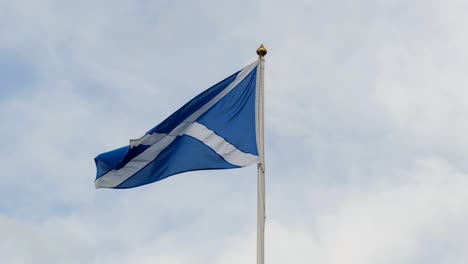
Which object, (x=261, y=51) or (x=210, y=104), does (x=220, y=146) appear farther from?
(x=261, y=51)

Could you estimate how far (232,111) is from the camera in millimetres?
18062

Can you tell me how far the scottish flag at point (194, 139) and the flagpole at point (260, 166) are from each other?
0.51 feet

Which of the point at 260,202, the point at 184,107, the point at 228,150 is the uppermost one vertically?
the point at 184,107

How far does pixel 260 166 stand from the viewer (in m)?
16.8

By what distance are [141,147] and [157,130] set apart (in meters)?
0.51

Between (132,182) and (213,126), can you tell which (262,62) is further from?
(132,182)

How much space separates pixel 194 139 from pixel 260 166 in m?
1.85

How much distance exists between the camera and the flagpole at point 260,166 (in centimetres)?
1548

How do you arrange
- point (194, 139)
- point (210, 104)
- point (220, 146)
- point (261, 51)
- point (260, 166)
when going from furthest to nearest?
point (210, 104), point (261, 51), point (194, 139), point (220, 146), point (260, 166)

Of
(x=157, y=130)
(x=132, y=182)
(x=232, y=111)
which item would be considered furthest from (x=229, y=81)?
(x=132, y=182)

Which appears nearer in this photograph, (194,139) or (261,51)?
(194,139)

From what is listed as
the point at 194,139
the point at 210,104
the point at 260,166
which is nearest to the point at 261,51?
the point at 210,104

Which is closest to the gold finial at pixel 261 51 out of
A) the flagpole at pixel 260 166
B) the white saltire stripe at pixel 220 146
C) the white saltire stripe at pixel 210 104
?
the flagpole at pixel 260 166

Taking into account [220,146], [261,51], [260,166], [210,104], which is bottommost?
[260,166]
